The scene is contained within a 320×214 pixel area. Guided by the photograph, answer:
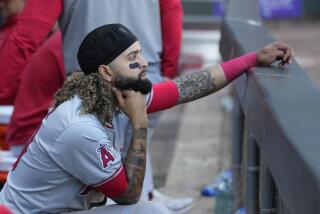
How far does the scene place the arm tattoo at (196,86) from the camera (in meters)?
4.07

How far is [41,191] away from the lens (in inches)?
137

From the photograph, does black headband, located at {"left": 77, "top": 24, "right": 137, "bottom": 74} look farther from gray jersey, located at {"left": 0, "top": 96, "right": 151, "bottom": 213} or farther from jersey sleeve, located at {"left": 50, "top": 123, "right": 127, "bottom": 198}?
jersey sleeve, located at {"left": 50, "top": 123, "right": 127, "bottom": 198}

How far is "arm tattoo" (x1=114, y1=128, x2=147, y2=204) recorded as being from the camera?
3.42 m

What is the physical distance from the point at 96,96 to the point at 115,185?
35 centimetres

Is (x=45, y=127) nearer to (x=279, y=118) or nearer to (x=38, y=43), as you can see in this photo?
(x=279, y=118)

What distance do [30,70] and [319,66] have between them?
23.2 ft

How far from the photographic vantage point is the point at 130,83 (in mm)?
3500

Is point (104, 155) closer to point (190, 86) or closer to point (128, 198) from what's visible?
point (128, 198)

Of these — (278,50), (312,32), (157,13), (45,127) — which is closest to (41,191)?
(45,127)

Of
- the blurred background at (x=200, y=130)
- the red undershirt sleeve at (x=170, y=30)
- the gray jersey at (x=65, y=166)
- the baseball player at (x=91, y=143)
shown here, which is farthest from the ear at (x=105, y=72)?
the red undershirt sleeve at (x=170, y=30)

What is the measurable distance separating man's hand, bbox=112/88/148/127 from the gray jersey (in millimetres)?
115

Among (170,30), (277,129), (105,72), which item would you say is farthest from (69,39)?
(277,129)

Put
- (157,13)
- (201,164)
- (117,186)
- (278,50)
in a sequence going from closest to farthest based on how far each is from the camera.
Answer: (117,186), (278,50), (157,13), (201,164)

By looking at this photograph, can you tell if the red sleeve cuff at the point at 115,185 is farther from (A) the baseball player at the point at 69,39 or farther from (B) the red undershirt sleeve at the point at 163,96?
(A) the baseball player at the point at 69,39
